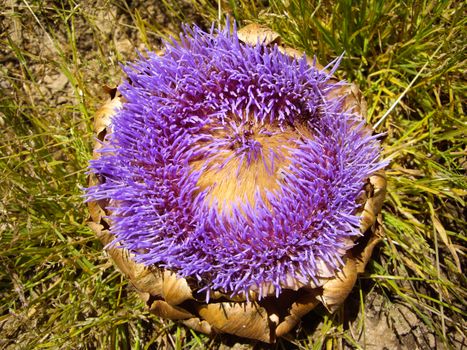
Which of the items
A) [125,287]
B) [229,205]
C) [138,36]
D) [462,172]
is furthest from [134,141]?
[462,172]

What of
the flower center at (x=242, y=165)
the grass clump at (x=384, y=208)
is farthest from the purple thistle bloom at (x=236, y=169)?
the grass clump at (x=384, y=208)

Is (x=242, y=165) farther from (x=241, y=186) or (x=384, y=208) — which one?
(x=384, y=208)

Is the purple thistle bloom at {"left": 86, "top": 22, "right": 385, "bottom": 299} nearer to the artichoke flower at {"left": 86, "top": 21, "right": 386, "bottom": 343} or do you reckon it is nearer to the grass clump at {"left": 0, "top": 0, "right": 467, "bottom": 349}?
the artichoke flower at {"left": 86, "top": 21, "right": 386, "bottom": 343}

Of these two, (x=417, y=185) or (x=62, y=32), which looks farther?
(x=62, y=32)

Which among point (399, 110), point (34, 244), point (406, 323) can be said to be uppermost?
point (34, 244)

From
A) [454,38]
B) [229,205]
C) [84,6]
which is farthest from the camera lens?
[84,6]

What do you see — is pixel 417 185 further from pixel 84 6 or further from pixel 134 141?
pixel 84 6

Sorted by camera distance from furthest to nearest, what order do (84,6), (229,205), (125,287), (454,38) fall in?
(84,6) < (125,287) < (454,38) < (229,205)
